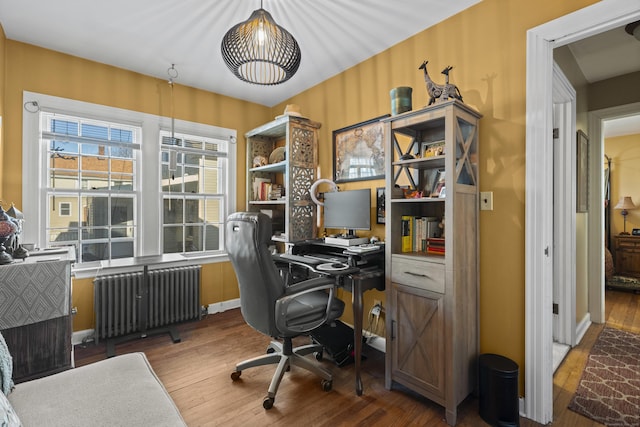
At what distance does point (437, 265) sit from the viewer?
1.77m

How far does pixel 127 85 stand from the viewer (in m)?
2.96

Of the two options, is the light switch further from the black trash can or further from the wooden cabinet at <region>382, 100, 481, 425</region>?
the black trash can

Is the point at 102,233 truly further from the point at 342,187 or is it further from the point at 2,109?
the point at 342,187

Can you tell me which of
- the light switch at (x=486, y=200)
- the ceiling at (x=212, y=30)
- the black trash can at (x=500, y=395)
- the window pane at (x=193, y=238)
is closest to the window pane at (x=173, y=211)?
the window pane at (x=193, y=238)

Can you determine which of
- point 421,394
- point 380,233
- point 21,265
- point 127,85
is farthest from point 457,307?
point 127,85

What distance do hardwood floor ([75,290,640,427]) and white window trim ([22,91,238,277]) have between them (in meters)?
0.99

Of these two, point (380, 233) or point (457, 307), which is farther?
point (380, 233)

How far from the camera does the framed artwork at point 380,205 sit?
2.60 meters

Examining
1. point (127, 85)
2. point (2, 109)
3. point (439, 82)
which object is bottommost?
point (2, 109)

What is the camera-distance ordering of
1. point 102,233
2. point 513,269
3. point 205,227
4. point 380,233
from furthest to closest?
1. point 205,227
2. point 102,233
3. point 380,233
4. point 513,269

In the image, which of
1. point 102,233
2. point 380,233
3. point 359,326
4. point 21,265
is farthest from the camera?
point 102,233

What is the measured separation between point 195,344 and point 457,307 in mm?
2248

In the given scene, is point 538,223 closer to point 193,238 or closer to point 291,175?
point 291,175

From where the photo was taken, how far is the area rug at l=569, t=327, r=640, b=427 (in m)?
1.75
